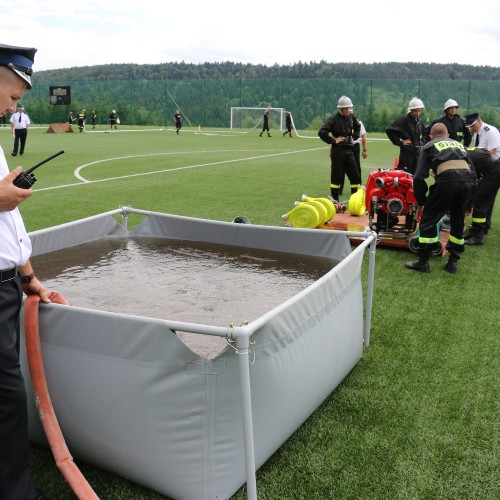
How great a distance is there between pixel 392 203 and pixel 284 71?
67.9m

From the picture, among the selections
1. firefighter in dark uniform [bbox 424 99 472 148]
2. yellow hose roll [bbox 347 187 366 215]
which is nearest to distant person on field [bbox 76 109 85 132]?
firefighter in dark uniform [bbox 424 99 472 148]

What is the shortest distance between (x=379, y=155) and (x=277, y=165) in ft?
18.3

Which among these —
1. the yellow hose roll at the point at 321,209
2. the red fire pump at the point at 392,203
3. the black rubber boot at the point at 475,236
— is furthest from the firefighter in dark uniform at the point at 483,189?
the yellow hose roll at the point at 321,209

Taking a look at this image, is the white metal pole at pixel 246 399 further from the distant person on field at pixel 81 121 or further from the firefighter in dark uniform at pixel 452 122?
the distant person on field at pixel 81 121

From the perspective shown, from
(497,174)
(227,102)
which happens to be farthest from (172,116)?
(497,174)

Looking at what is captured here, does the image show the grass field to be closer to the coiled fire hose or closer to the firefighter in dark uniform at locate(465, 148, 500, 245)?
the firefighter in dark uniform at locate(465, 148, 500, 245)

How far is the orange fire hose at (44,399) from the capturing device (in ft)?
8.65

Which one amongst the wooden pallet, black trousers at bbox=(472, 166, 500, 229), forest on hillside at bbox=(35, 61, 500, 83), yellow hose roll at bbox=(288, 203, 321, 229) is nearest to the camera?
yellow hose roll at bbox=(288, 203, 321, 229)

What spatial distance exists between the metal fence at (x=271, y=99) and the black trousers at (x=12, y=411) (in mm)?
37093

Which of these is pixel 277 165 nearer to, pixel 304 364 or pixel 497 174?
pixel 497 174

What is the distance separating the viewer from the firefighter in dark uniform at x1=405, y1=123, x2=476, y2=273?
20.1ft

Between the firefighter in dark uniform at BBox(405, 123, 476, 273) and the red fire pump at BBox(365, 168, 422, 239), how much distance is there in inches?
29.0

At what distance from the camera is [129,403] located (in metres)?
2.62

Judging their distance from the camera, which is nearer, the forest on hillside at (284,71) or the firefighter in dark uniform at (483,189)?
the firefighter in dark uniform at (483,189)
